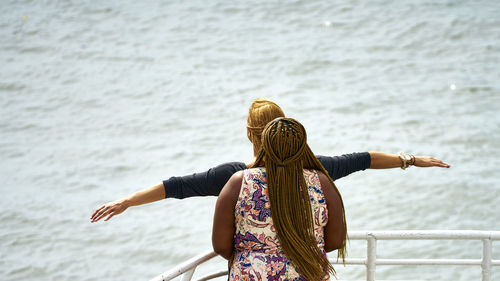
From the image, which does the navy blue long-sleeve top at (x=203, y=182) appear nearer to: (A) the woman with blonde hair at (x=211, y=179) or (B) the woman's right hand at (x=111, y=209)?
(A) the woman with blonde hair at (x=211, y=179)

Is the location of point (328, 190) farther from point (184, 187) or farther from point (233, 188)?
point (184, 187)

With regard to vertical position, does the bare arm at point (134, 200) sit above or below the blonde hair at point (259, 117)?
below

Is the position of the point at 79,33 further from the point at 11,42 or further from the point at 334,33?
the point at 334,33

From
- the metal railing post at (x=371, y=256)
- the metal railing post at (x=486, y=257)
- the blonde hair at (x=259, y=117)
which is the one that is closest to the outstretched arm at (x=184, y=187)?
the blonde hair at (x=259, y=117)

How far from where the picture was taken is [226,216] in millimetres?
2076

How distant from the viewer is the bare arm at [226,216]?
204 cm

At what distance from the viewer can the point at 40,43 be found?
65.6 ft

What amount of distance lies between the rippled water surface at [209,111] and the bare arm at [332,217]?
23.5ft

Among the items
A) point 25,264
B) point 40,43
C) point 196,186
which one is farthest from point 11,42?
point 196,186

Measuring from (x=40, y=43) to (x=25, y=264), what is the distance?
1131cm

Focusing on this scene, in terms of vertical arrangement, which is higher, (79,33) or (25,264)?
(79,33)

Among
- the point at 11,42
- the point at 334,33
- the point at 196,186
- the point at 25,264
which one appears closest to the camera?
the point at 196,186

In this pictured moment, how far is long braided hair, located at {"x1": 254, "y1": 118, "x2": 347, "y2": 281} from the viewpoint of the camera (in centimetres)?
202

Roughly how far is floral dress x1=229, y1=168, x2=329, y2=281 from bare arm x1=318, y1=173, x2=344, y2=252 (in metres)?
0.02
